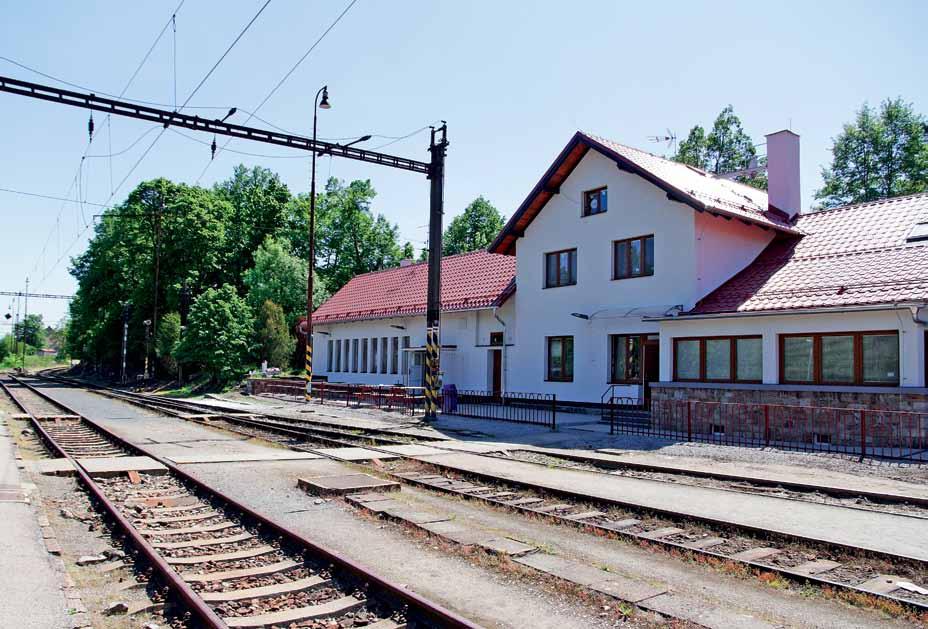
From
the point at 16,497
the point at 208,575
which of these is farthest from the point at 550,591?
the point at 16,497

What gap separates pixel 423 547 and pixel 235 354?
A: 33.6 metres

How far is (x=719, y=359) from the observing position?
20.5 m

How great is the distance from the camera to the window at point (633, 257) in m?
23.9

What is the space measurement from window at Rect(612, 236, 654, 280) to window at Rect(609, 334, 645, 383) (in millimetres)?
1999

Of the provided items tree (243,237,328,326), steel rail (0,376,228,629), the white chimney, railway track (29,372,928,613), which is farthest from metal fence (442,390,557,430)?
tree (243,237,328,326)

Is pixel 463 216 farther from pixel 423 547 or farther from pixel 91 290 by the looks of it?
pixel 423 547

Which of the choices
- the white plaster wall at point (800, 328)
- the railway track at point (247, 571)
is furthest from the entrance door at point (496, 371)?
the railway track at point (247, 571)

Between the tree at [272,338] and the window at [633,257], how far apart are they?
2382cm

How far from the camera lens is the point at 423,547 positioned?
26.6 feet

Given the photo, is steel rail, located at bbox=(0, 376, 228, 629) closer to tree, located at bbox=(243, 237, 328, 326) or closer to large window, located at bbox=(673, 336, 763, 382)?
large window, located at bbox=(673, 336, 763, 382)

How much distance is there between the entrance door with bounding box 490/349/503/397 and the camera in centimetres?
2958

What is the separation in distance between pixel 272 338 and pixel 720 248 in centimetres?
2737

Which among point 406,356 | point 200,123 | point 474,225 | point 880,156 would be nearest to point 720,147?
point 880,156

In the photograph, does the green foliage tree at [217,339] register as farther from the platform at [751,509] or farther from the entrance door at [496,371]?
the platform at [751,509]
